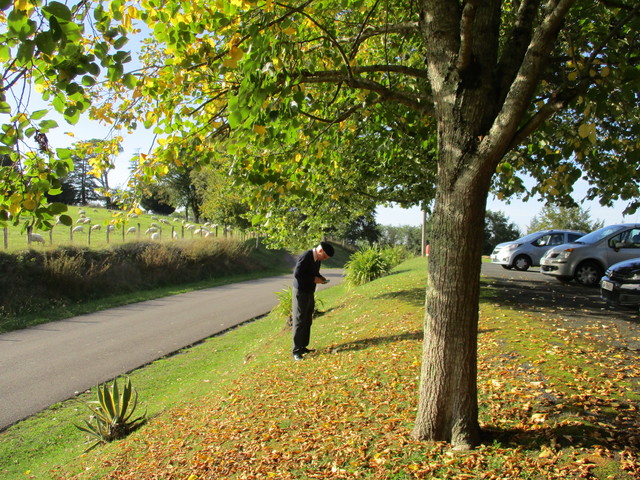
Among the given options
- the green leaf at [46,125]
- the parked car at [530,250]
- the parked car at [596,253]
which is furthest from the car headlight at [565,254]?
the green leaf at [46,125]

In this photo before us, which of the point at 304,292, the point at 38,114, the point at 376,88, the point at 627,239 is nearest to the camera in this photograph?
the point at 38,114

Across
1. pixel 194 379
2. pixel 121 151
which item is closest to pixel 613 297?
pixel 194 379

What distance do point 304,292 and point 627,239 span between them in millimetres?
10813

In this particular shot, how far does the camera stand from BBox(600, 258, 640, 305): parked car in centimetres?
897

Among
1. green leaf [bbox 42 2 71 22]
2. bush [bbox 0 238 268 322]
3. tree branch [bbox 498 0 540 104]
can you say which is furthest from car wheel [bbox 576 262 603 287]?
bush [bbox 0 238 268 322]

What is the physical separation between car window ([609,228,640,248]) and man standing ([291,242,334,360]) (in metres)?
10.3

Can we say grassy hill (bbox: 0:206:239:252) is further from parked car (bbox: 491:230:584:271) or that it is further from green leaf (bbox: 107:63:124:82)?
parked car (bbox: 491:230:584:271)

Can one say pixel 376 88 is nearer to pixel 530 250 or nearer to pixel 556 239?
pixel 530 250

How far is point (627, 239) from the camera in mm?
13906

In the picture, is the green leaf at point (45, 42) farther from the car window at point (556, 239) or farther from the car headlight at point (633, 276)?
the car window at point (556, 239)

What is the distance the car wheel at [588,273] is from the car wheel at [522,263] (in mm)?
6038

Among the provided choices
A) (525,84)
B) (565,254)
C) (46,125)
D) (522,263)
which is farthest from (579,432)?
(522,263)

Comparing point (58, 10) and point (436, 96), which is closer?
point (58, 10)

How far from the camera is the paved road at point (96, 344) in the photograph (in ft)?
27.5
